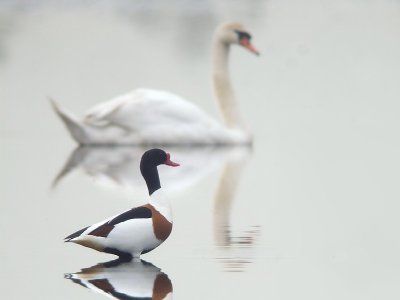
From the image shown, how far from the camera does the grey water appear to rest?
832 centimetres

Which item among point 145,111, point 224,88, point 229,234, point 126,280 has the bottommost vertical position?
point 126,280

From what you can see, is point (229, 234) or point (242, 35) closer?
point (229, 234)

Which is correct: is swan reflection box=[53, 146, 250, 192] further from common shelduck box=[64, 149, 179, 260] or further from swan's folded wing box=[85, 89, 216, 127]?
common shelduck box=[64, 149, 179, 260]

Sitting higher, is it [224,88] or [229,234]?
[224,88]

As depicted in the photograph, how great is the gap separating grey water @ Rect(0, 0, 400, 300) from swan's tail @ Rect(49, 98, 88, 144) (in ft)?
0.58

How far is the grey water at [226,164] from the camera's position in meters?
8.32

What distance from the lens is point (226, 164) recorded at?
13.5 m

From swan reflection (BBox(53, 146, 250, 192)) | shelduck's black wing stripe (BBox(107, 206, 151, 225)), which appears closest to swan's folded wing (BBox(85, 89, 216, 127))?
swan reflection (BBox(53, 146, 250, 192))

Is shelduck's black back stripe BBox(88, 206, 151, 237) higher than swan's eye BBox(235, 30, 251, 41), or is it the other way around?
swan's eye BBox(235, 30, 251, 41)

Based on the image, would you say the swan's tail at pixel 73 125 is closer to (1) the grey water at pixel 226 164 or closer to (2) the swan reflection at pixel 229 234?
(1) the grey water at pixel 226 164

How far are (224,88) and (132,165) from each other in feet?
8.52

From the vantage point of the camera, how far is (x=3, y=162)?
13500 mm

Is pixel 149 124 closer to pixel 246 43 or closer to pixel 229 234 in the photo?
pixel 246 43

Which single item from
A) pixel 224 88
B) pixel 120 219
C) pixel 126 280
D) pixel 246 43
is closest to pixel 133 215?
pixel 120 219
